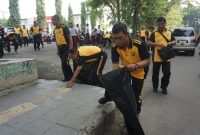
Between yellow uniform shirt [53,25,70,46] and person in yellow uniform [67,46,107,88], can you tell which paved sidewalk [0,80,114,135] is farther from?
yellow uniform shirt [53,25,70,46]

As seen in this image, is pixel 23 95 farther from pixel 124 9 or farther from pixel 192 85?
pixel 124 9

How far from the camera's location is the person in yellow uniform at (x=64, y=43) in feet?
23.5

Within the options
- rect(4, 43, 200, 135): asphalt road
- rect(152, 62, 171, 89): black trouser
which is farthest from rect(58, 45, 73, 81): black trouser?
rect(152, 62, 171, 89): black trouser

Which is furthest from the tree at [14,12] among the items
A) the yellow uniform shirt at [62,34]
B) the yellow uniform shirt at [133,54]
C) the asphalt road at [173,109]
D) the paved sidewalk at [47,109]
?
the yellow uniform shirt at [133,54]

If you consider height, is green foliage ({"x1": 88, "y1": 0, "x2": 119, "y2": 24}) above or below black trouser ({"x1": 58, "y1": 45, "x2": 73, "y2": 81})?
above

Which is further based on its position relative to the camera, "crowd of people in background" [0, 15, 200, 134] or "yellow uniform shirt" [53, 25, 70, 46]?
"yellow uniform shirt" [53, 25, 70, 46]

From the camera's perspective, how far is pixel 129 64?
395 centimetres

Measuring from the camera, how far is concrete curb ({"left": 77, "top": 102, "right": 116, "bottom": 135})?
157 inches

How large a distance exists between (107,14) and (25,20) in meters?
71.8

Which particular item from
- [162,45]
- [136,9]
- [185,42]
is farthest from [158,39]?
[136,9]

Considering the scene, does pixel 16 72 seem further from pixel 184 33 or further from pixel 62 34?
pixel 184 33

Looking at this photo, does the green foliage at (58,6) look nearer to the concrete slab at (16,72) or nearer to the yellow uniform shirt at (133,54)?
the concrete slab at (16,72)

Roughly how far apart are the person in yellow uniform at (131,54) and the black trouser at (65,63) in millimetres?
3316

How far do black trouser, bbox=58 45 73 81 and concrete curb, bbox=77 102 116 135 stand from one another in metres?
2.45
